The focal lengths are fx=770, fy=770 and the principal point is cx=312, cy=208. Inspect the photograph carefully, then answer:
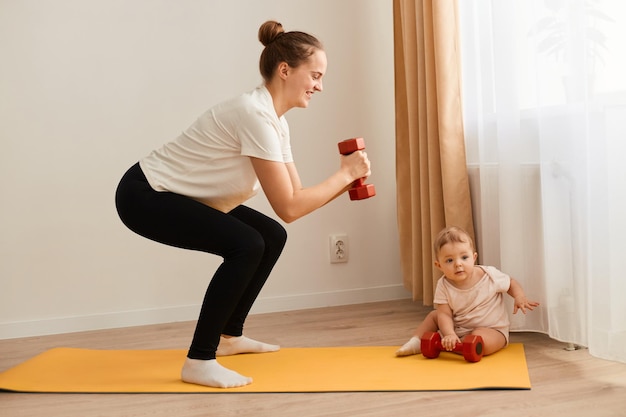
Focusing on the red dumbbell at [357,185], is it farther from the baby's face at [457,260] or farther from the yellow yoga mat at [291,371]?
the yellow yoga mat at [291,371]

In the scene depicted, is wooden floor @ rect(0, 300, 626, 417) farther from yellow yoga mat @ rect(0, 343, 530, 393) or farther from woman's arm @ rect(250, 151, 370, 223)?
woman's arm @ rect(250, 151, 370, 223)

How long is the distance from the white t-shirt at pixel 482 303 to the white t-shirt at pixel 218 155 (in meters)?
0.72

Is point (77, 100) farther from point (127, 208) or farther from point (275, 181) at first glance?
point (275, 181)

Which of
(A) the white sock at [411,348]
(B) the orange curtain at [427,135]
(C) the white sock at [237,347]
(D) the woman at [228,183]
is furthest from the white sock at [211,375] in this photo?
(B) the orange curtain at [427,135]

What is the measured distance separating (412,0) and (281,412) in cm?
180

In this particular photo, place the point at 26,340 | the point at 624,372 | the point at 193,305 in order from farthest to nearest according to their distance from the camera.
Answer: the point at 193,305 → the point at 26,340 → the point at 624,372

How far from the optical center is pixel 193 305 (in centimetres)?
314

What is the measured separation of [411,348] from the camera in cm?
231

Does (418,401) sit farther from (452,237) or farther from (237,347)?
(237,347)

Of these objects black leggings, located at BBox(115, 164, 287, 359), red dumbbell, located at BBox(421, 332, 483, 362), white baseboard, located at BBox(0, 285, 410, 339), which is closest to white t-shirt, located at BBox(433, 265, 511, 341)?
red dumbbell, located at BBox(421, 332, 483, 362)

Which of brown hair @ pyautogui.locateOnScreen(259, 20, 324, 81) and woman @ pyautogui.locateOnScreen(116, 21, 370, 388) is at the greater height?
brown hair @ pyautogui.locateOnScreen(259, 20, 324, 81)

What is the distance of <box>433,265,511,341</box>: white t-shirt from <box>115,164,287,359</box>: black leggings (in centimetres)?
66

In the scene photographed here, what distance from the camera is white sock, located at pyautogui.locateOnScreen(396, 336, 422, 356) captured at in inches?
90.4

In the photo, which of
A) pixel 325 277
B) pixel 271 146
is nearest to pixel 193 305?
pixel 325 277
